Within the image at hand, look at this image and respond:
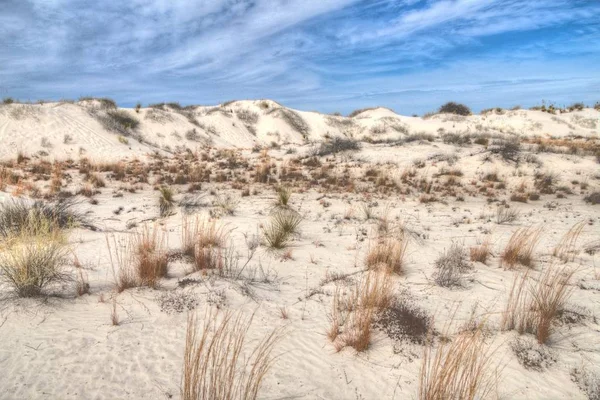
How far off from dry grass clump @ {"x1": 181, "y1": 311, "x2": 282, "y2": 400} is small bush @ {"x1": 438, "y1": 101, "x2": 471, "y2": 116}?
130 feet

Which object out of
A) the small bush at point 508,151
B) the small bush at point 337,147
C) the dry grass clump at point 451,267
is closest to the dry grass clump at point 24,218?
the dry grass clump at point 451,267

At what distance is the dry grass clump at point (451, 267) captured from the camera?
15.5ft

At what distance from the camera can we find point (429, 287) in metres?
4.65

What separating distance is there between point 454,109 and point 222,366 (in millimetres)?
40698

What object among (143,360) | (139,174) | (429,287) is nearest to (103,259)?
(143,360)

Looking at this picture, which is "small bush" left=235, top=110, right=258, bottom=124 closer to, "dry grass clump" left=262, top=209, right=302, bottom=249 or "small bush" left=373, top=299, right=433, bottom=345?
"dry grass clump" left=262, top=209, right=302, bottom=249

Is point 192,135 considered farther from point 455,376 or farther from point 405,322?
point 455,376

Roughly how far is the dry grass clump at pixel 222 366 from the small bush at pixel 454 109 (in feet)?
130

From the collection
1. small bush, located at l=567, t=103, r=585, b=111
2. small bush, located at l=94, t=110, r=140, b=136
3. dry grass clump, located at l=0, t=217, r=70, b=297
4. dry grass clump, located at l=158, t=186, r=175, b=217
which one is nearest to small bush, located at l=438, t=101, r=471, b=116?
small bush, located at l=567, t=103, r=585, b=111

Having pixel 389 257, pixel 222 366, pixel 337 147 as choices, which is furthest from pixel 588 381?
pixel 337 147

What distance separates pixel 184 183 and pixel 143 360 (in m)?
10.0

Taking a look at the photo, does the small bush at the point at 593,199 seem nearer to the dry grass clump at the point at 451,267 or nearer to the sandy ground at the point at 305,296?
the sandy ground at the point at 305,296

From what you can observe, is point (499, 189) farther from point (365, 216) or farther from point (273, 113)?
point (273, 113)

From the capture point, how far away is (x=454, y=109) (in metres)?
37.8
